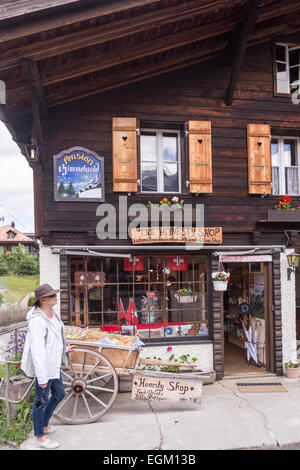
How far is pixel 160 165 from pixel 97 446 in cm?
502

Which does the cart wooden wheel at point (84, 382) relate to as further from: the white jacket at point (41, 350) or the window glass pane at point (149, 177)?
the window glass pane at point (149, 177)

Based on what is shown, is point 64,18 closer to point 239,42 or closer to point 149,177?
point 149,177

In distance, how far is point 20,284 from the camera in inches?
1590

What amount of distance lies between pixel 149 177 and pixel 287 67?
12.9ft

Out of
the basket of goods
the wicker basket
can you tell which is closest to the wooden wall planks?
the basket of goods

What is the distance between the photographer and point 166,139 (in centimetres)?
752

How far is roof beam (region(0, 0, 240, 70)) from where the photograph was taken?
5.36m

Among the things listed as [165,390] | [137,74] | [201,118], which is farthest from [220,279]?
[137,74]

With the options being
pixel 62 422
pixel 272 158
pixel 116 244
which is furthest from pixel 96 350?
pixel 272 158

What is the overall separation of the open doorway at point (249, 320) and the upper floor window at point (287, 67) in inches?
152

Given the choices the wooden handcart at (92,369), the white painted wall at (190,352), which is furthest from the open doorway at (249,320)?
the wooden handcart at (92,369)

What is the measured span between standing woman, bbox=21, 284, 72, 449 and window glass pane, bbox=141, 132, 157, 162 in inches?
153

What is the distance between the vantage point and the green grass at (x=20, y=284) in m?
37.1

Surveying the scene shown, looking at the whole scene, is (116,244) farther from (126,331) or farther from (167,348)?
(167,348)
